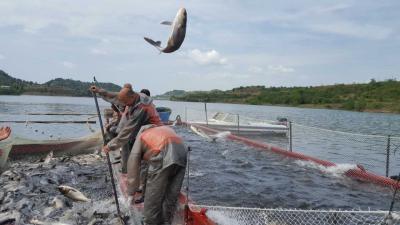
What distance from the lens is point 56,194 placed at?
11586 millimetres

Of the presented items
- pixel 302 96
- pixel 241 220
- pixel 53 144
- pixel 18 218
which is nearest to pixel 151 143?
pixel 241 220

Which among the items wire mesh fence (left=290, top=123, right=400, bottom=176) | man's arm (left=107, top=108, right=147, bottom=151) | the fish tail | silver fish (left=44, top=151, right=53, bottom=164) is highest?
the fish tail

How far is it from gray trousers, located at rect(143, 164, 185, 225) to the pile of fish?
77.3 inches

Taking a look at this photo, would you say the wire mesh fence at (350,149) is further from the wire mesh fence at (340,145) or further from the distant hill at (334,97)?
the distant hill at (334,97)

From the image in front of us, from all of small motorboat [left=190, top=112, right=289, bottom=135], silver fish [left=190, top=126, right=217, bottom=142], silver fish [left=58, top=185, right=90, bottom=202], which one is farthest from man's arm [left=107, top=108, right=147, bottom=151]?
small motorboat [left=190, top=112, right=289, bottom=135]

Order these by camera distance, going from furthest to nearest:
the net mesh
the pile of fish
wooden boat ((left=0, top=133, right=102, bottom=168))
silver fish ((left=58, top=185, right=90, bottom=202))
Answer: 1. wooden boat ((left=0, top=133, right=102, bottom=168))
2. silver fish ((left=58, top=185, right=90, bottom=202))
3. the pile of fish
4. the net mesh

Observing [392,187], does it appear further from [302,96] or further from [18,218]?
[302,96]

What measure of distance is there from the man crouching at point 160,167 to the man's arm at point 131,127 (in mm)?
227

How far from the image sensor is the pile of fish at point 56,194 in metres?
9.05

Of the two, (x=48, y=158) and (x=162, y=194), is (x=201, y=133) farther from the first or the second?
(x=162, y=194)

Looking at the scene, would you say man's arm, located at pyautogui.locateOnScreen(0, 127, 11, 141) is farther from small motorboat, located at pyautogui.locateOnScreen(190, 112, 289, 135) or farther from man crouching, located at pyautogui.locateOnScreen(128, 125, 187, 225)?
small motorboat, located at pyautogui.locateOnScreen(190, 112, 289, 135)

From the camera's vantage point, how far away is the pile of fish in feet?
29.7

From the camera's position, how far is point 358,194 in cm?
1315

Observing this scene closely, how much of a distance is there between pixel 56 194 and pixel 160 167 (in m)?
6.13
